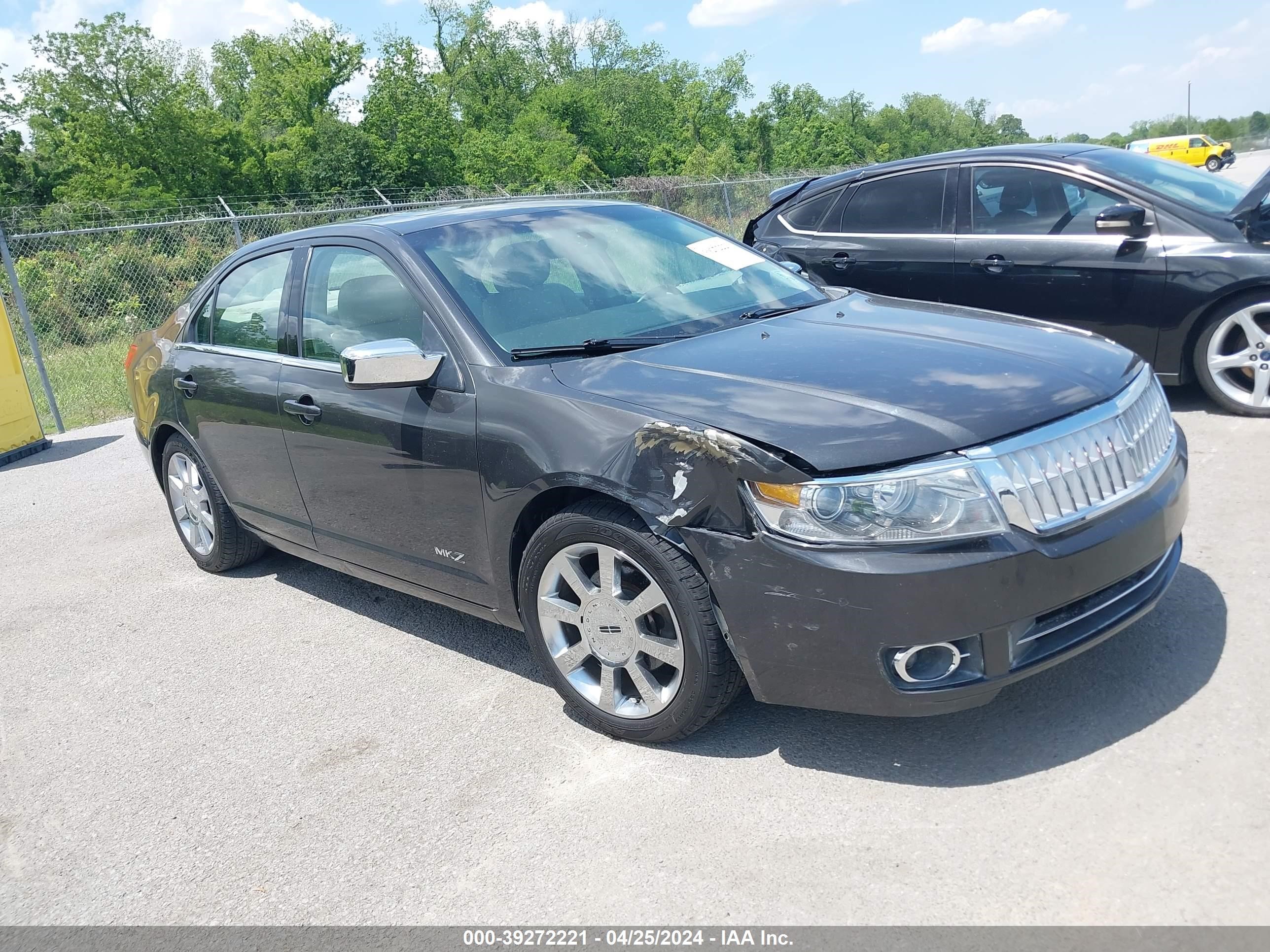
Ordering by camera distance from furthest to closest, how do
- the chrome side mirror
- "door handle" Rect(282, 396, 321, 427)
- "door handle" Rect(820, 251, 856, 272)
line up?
1. "door handle" Rect(820, 251, 856, 272)
2. "door handle" Rect(282, 396, 321, 427)
3. the chrome side mirror

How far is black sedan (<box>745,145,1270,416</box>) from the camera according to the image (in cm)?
595

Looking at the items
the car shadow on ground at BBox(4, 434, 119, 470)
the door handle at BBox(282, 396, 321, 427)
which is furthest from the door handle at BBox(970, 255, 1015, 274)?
the car shadow on ground at BBox(4, 434, 119, 470)

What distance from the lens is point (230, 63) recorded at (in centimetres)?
6041

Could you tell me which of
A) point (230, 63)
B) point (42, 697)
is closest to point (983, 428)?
point (42, 697)

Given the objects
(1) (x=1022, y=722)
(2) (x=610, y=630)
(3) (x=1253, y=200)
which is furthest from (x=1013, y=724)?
(3) (x=1253, y=200)

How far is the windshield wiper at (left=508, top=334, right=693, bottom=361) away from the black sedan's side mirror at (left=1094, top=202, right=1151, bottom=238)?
3.69 m

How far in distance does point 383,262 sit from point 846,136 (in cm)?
5507

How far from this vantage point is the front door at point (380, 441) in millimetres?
3617

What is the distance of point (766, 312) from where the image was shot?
13.1 feet

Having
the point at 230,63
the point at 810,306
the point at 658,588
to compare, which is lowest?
the point at 658,588

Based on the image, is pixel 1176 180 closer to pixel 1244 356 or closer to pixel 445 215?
pixel 1244 356

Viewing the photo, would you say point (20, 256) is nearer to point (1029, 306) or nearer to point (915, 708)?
point (1029, 306)

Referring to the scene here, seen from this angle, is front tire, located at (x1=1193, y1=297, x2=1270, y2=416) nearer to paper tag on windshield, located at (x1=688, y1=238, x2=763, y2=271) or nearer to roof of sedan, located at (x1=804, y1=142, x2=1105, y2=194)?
roof of sedan, located at (x1=804, y1=142, x2=1105, y2=194)

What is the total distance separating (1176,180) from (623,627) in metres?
5.28
